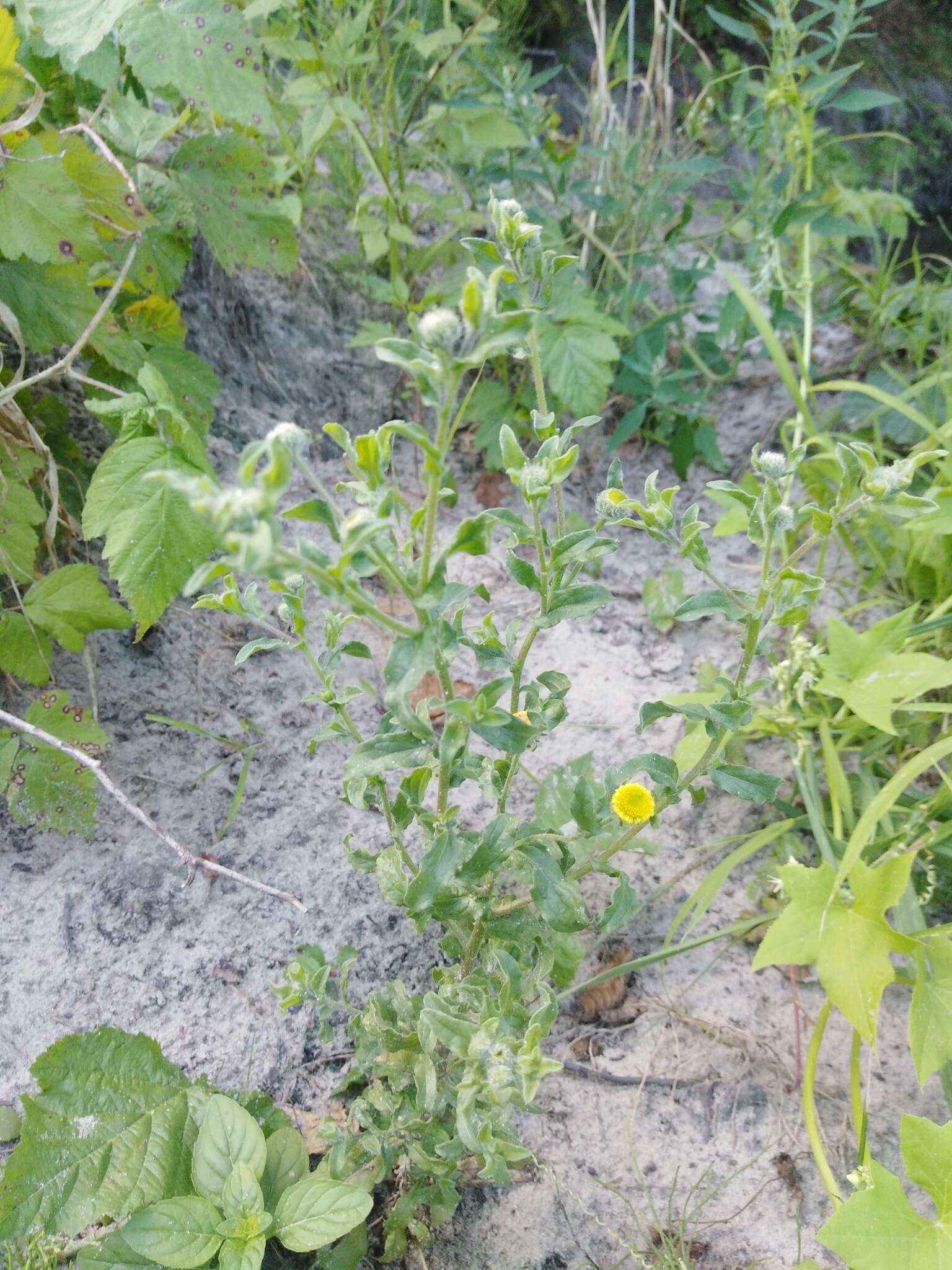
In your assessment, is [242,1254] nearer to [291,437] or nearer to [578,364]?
[291,437]

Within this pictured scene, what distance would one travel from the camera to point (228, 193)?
1750 millimetres

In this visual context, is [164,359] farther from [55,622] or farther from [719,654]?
[719,654]

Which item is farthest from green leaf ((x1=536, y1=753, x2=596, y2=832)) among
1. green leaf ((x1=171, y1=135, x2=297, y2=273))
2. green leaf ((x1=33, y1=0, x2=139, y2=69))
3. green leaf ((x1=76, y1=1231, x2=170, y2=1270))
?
green leaf ((x1=33, y1=0, x2=139, y2=69))

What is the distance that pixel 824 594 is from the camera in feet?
6.87

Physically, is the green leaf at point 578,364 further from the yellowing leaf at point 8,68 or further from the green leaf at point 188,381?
the yellowing leaf at point 8,68

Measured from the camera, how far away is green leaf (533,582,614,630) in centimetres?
97

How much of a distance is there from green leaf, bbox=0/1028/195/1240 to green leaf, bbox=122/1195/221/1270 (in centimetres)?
7

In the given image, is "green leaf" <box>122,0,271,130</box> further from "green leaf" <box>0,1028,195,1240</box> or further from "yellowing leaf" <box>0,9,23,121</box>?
"green leaf" <box>0,1028,195,1240</box>

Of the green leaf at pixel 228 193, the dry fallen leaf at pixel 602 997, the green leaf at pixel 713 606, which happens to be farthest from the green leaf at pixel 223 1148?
the green leaf at pixel 228 193

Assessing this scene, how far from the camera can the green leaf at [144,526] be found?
1338 millimetres

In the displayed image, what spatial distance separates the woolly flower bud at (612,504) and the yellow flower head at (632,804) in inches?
14.1

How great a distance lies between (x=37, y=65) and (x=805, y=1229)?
231cm

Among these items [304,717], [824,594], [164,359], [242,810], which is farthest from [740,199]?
[242,810]

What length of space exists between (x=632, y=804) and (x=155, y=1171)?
791mm
